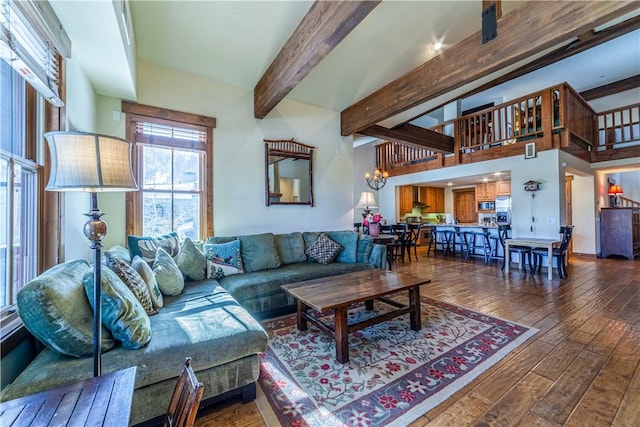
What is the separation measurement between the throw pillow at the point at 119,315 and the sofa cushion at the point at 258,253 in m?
1.89

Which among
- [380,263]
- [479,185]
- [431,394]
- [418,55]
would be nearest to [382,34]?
[418,55]

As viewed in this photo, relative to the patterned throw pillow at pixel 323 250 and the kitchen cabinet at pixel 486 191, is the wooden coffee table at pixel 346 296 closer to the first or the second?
the patterned throw pillow at pixel 323 250

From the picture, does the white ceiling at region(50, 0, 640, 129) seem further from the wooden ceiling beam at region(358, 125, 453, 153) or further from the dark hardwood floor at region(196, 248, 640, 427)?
the dark hardwood floor at region(196, 248, 640, 427)

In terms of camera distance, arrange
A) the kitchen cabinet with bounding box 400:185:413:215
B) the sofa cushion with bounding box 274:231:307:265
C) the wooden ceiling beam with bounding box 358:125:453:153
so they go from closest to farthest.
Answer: the sofa cushion with bounding box 274:231:307:265 → the wooden ceiling beam with bounding box 358:125:453:153 → the kitchen cabinet with bounding box 400:185:413:215

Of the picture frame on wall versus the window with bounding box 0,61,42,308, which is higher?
the picture frame on wall

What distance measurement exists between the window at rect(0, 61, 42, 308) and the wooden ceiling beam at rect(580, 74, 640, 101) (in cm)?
1066

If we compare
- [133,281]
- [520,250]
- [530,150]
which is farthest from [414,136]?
[133,281]

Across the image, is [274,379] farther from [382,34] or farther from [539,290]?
[539,290]

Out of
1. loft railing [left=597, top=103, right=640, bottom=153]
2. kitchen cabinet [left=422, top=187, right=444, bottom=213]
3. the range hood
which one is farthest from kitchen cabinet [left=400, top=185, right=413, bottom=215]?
loft railing [left=597, top=103, right=640, bottom=153]

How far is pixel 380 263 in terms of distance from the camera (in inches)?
151

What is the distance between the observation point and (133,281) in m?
1.84

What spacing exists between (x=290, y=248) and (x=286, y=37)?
104 inches

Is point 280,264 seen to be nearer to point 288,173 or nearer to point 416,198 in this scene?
point 288,173

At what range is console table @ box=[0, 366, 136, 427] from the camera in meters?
0.76
